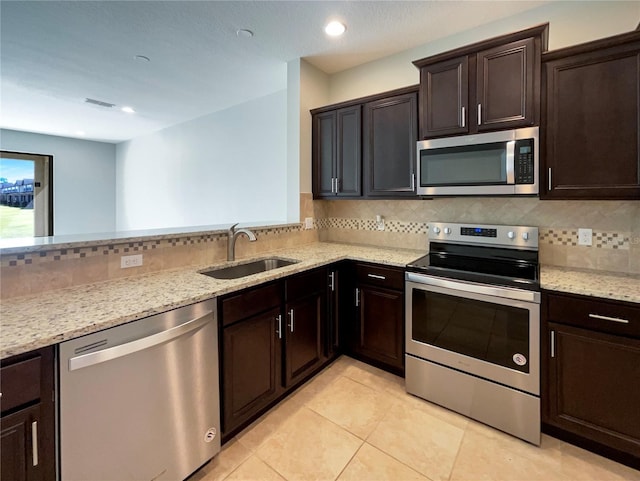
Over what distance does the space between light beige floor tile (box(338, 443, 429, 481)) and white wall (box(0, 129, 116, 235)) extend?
6.73 m

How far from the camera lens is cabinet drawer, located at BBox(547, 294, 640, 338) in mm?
1509

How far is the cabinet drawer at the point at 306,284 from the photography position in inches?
80.4

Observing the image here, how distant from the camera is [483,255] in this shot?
2367mm

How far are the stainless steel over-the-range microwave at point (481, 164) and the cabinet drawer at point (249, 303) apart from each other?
4.48 feet

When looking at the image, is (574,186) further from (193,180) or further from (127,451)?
(193,180)

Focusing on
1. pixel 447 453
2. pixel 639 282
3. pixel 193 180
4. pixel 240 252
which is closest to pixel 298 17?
pixel 240 252

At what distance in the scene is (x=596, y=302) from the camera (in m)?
1.58

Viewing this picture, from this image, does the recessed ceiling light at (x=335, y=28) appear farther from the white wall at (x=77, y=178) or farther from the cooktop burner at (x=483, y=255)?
the white wall at (x=77, y=178)

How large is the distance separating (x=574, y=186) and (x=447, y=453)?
1.71 m

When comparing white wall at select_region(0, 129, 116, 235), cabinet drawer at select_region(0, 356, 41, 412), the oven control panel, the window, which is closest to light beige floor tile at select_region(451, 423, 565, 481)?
the oven control panel

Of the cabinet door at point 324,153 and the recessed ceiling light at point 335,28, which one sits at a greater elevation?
the recessed ceiling light at point 335,28

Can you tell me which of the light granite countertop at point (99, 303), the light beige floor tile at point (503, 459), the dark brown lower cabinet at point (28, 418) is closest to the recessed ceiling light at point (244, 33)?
the light granite countertop at point (99, 303)

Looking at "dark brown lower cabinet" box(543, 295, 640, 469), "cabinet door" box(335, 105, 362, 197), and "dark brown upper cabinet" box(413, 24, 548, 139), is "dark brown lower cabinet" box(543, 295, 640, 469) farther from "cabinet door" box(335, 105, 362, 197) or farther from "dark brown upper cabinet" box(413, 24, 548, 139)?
"cabinet door" box(335, 105, 362, 197)

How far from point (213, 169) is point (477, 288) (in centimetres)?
404
